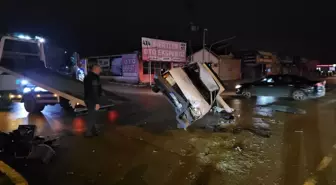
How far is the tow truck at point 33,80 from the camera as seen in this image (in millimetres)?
9430

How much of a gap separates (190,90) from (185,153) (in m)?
2.26

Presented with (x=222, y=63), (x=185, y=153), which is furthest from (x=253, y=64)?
(x=185, y=153)

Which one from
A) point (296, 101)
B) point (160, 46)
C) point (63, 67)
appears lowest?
point (296, 101)

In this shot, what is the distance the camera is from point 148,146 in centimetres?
632

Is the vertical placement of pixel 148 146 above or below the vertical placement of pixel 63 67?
below

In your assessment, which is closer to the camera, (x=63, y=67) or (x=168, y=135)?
(x=168, y=135)

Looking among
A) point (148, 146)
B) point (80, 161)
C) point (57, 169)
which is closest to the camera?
point (57, 169)

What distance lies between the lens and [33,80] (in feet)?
30.6

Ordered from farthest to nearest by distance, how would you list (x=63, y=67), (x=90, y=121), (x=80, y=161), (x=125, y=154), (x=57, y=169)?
(x=63, y=67)
(x=90, y=121)
(x=125, y=154)
(x=80, y=161)
(x=57, y=169)

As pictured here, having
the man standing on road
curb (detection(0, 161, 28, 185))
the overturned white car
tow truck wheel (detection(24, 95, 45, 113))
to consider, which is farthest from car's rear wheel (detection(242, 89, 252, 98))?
curb (detection(0, 161, 28, 185))

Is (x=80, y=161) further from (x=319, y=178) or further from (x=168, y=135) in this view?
(x=319, y=178)

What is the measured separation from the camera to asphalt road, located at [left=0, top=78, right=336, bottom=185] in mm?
4523

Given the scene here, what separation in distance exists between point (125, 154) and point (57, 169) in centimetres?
137

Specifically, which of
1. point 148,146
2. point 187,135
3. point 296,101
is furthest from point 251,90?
point 148,146
